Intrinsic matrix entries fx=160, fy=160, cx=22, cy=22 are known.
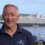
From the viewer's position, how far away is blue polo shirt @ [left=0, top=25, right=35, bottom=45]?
1.34m

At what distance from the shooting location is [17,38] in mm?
1367

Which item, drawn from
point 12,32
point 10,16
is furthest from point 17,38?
point 10,16

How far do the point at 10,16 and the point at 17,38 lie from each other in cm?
20

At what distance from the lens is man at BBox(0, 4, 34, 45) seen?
1.33 m

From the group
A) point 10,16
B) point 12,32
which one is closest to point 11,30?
point 12,32

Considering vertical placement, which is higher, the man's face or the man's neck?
the man's face

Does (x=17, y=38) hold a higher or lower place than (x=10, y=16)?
lower

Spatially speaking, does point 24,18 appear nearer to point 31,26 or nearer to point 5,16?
point 31,26

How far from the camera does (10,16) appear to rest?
1337 mm

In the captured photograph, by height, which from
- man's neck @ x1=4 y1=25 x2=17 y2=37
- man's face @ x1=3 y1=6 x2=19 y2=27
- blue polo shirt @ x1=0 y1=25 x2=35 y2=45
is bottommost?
blue polo shirt @ x1=0 y1=25 x2=35 y2=45

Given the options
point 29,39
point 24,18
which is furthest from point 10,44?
point 24,18

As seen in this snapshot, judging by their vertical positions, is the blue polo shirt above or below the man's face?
below

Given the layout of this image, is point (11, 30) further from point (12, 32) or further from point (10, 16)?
point (10, 16)

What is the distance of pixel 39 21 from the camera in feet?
7.00
